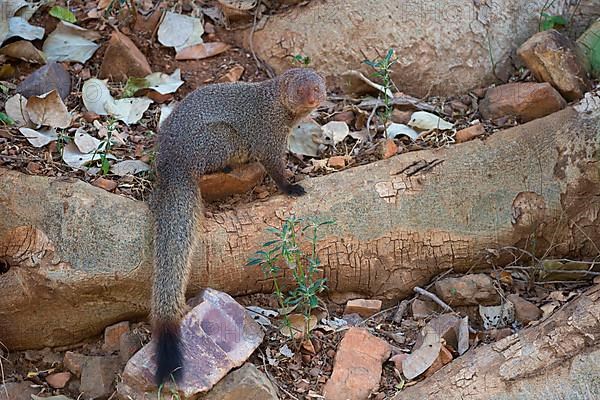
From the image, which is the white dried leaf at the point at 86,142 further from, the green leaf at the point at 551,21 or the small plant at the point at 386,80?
the green leaf at the point at 551,21

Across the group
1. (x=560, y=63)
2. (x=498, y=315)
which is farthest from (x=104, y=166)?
(x=560, y=63)

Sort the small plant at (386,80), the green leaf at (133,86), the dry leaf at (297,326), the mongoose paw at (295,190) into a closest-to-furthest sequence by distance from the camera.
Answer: the dry leaf at (297,326)
the mongoose paw at (295,190)
the small plant at (386,80)
the green leaf at (133,86)

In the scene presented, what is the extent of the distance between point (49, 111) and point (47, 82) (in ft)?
0.75

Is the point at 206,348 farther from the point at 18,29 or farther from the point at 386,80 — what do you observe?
the point at 18,29

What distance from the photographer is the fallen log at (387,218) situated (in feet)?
9.36

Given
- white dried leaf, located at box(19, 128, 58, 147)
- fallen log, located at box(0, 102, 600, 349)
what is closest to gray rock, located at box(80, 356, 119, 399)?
fallen log, located at box(0, 102, 600, 349)

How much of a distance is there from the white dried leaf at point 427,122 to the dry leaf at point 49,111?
1.51m

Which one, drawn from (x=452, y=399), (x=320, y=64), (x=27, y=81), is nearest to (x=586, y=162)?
(x=452, y=399)

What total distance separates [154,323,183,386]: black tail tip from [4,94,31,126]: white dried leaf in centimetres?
132

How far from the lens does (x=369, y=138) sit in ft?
11.6

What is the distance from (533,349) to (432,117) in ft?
4.44

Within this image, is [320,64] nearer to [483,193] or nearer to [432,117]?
[432,117]

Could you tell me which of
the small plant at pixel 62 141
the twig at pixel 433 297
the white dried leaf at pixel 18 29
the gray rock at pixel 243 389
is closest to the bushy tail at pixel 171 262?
the gray rock at pixel 243 389

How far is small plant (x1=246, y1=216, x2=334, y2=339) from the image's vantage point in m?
2.68
